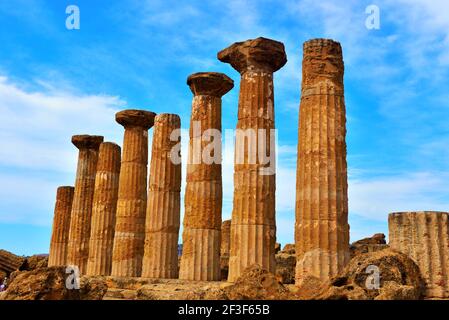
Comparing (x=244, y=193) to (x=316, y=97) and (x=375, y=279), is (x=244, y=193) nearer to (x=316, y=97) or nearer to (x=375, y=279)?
(x=316, y=97)

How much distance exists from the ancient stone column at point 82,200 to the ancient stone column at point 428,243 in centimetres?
1911

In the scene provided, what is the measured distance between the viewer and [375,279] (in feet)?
36.2

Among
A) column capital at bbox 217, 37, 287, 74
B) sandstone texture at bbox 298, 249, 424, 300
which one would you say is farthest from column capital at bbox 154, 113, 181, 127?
sandstone texture at bbox 298, 249, 424, 300

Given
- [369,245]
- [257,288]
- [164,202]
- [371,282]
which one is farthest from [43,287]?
[369,245]

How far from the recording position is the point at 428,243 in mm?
12141

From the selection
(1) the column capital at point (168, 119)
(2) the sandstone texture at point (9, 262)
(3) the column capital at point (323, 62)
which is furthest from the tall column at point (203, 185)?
(2) the sandstone texture at point (9, 262)

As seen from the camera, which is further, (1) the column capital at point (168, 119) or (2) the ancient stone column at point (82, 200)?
(2) the ancient stone column at point (82, 200)

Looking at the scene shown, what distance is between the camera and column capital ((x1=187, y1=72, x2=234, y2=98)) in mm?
19109

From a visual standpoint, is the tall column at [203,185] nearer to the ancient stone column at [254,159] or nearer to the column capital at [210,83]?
the column capital at [210,83]

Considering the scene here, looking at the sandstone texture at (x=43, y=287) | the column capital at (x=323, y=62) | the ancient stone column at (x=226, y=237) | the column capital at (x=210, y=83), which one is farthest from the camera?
the ancient stone column at (x=226, y=237)

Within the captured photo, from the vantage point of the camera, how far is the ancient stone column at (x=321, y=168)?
13172 millimetres

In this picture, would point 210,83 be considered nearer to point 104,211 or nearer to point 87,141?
point 104,211

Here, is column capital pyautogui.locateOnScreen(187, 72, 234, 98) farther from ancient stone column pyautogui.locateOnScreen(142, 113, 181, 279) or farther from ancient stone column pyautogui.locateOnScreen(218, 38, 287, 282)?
ancient stone column pyautogui.locateOnScreen(142, 113, 181, 279)

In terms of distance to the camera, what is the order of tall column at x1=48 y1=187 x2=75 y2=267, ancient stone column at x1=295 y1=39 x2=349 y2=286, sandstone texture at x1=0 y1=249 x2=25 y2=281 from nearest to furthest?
ancient stone column at x1=295 y1=39 x2=349 y2=286, tall column at x1=48 y1=187 x2=75 y2=267, sandstone texture at x1=0 y1=249 x2=25 y2=281
